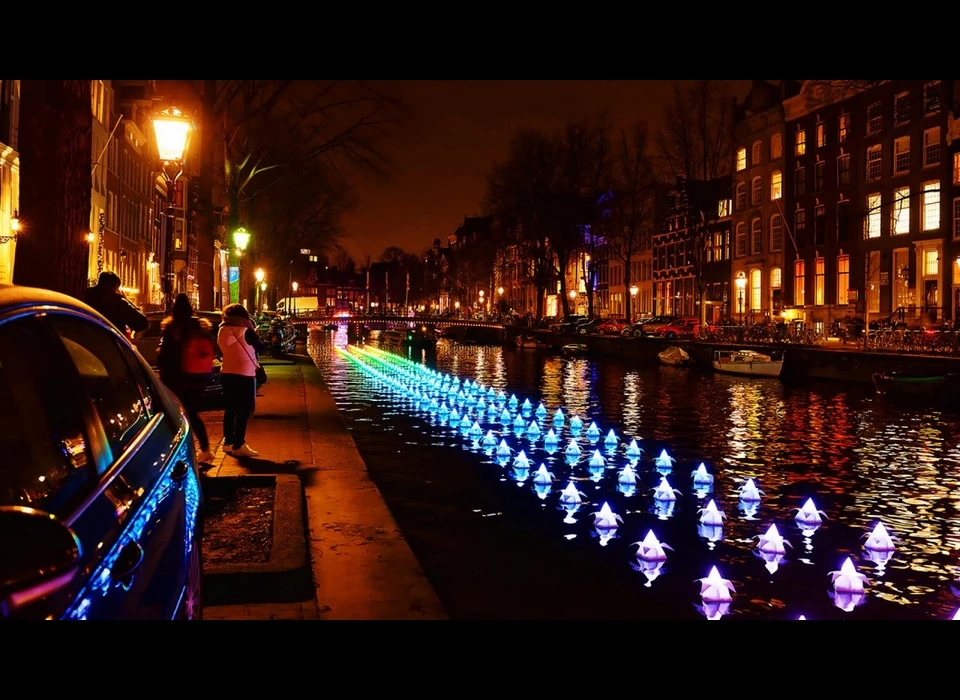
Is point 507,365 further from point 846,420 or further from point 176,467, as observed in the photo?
point 176,467

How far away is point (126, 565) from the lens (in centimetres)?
279

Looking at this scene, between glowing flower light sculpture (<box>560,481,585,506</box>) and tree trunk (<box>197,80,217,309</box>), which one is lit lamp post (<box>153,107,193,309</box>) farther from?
tree trunk (<box>197,80,217,309</box>)

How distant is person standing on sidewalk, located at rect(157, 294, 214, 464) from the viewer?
434 inches

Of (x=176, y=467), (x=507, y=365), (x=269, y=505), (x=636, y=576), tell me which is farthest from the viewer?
(x=507, y=365)

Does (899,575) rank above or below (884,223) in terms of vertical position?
below

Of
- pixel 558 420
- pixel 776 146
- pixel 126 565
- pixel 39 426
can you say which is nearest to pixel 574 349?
pixel 776 146

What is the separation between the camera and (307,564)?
6.89 meters

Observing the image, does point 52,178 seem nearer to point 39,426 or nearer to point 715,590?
point 715,590

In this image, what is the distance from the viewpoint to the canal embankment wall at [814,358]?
29.6m

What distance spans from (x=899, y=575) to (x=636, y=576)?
2294mm

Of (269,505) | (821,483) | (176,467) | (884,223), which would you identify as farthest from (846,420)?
(884,223)

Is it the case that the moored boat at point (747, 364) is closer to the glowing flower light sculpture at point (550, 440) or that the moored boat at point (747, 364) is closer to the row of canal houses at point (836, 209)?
the row of canal houses at point (836, 209)

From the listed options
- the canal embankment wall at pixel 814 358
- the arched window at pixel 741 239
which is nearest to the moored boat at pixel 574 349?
the canal embankment wall at pixel 814 358

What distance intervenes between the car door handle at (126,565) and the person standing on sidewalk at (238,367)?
9.59 metres
